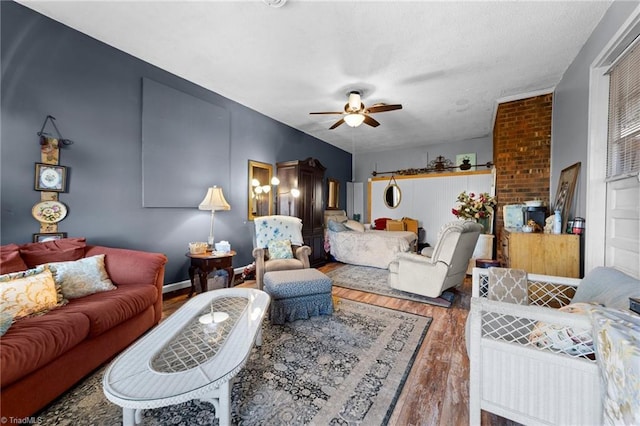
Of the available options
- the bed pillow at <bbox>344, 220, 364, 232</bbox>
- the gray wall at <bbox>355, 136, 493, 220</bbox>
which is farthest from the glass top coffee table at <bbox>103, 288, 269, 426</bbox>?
the gray wall at <bbox>355, 136, 493, 220</bbox>

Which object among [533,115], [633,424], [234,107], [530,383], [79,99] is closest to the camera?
[633,424]

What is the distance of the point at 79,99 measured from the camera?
227 centimetres

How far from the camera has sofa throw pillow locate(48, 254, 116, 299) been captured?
1.76 metres

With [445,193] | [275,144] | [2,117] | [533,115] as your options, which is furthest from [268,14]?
[445,193]

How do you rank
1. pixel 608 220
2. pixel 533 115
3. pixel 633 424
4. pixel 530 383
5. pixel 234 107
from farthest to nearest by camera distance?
pixel 234 107 < pixel 533 115 < pixel 608 220 < pixel 530 383 < pixel 633 424

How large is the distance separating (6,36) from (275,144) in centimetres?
304

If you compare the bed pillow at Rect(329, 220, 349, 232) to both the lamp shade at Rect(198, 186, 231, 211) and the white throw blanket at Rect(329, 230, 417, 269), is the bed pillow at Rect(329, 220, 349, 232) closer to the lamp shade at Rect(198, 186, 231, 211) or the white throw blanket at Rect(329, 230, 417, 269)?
the white throw blanket at Rect(329, 230, 417, 269)

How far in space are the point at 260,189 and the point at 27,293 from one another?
9.50 feet

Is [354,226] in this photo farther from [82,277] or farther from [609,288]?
[82,277]

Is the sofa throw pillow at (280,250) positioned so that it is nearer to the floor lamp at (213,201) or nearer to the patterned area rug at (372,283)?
the floor lamp at (213,201)

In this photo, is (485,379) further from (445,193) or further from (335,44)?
(445,193)

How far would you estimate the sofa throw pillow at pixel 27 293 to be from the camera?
1417 mm

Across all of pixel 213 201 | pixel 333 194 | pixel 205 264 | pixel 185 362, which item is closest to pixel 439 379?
pixel 185 362

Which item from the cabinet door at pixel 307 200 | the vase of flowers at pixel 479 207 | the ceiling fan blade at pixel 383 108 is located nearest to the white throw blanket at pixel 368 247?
the cabinet door at pixel 307 200
